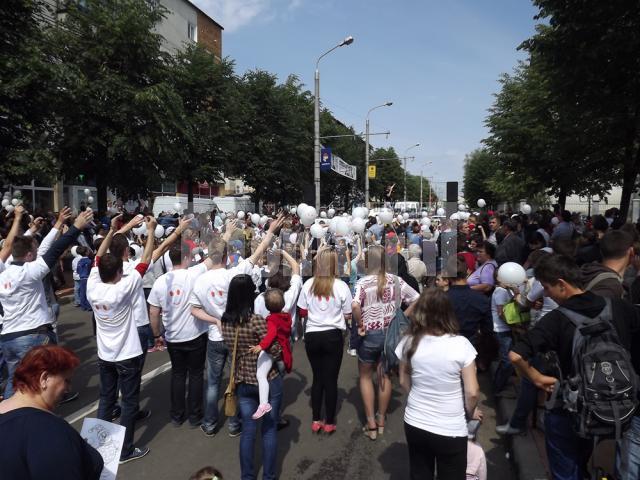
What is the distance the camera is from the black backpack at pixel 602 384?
2.23m

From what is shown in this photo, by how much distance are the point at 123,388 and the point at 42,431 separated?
239 centimetres

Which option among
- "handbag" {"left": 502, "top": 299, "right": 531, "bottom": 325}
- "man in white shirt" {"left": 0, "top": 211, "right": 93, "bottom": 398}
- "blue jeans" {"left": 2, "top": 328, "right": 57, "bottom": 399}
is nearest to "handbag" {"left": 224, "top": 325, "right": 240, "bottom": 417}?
"man in white shirt" {"left": 0, "top": 211, "right": 93, "bottom": 398}

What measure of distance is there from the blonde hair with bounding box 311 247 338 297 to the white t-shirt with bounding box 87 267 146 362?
1573 mm

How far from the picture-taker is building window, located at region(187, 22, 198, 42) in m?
36.6

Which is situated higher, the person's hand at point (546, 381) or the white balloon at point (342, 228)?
the white balloon at point (342, 228)

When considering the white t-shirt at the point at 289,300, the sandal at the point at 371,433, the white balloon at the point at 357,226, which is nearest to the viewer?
the sandal at the point at 371,433

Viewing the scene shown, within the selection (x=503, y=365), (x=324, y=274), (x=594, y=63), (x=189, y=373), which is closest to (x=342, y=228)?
(x=503, y=365)

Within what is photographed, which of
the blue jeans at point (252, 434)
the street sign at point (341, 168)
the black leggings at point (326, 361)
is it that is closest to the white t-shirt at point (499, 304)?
the black leggings at point (326, 361)

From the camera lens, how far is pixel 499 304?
473 centimetres

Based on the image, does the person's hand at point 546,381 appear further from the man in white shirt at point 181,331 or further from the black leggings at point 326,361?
the man in white shirt at point 181,331

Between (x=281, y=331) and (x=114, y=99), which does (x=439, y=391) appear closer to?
(x=281, y=331)

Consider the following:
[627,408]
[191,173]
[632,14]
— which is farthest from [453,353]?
[191,173]

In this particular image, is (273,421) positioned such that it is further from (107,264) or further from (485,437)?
(485,437)

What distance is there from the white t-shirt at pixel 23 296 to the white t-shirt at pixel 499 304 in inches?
175
